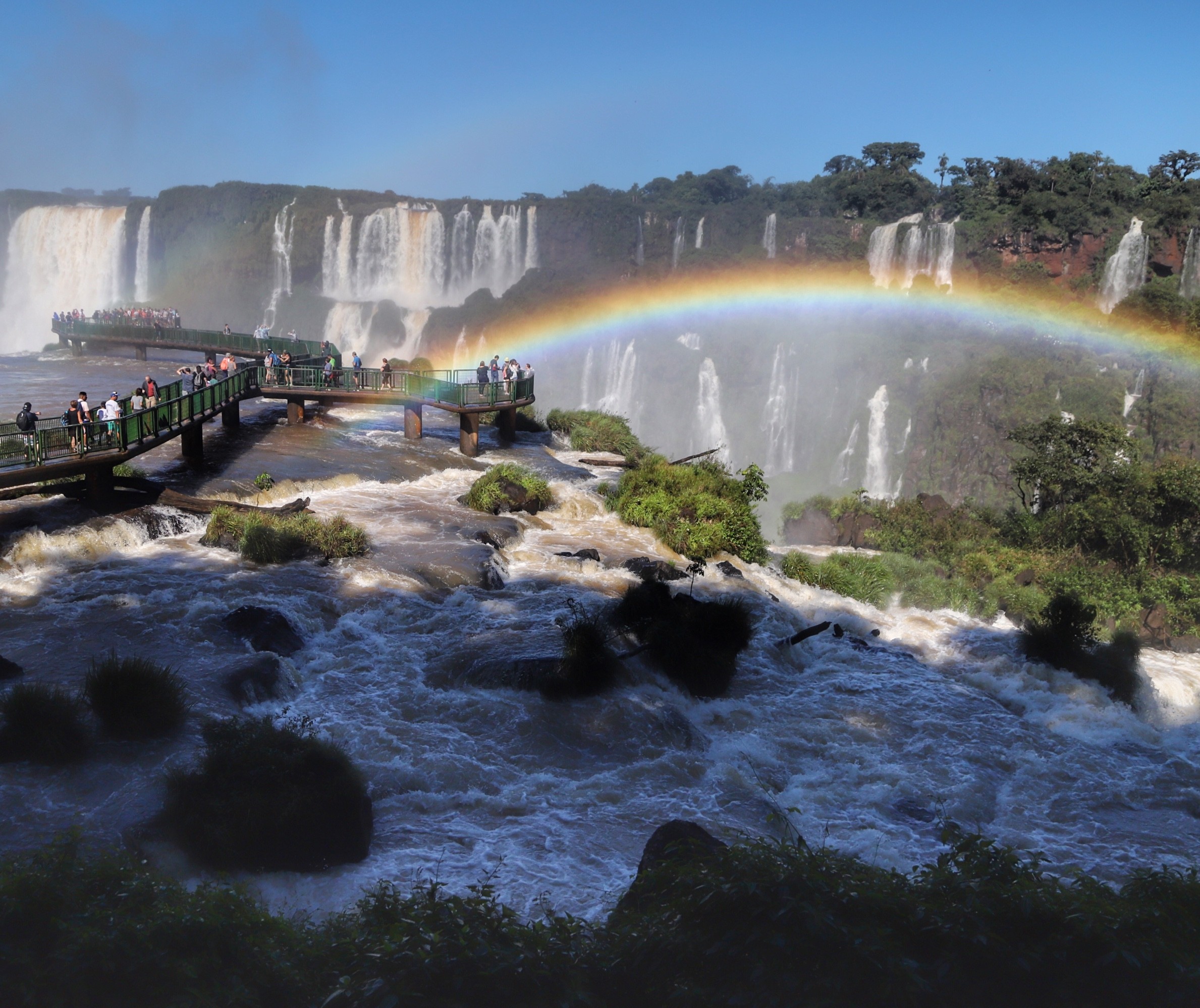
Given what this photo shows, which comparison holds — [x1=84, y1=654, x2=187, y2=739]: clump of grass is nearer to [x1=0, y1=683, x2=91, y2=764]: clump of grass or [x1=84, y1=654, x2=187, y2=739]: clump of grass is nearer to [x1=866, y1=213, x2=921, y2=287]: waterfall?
[x1=0, y1=683, x2=91, y2=764]: clump of grass

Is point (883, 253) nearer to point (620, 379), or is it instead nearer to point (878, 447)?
point (878, 447)

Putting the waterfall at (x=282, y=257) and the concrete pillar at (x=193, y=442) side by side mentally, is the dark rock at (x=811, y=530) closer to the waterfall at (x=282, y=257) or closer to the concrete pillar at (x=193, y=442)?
the concrete pillar at (x=193, y=442)

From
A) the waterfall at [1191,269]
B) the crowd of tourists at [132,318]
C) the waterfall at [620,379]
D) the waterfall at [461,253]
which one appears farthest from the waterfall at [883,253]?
the crowd of tourists at [132,318]

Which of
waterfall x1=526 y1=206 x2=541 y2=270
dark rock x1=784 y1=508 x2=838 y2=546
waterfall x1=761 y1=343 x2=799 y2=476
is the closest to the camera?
dark rock x1=784 y1=508 x2=838 y2=546

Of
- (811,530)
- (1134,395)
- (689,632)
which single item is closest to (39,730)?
(689,632)

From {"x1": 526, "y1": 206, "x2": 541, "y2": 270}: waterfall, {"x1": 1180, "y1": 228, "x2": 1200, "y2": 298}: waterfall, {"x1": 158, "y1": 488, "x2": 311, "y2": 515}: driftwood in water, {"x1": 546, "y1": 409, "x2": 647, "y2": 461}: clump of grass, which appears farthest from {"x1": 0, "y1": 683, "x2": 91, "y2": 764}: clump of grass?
{"x1": 1180, "y1": 228, "x2": 1200, "y2": 298}: waterfall

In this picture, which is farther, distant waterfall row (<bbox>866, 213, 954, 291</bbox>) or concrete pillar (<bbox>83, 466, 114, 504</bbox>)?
distant waterfall row (<bbox>866, 213, 954, 291</bbox>)
